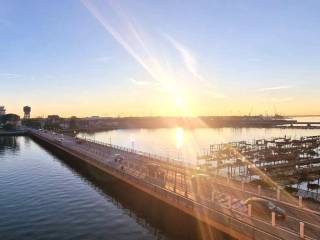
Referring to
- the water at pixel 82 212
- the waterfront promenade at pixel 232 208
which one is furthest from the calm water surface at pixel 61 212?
the waterfront promenade at pixel 232 208

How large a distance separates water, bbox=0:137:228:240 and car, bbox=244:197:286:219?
480 centimetres

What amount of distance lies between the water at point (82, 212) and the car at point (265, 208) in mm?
4801

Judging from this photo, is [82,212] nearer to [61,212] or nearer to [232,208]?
[61,212]

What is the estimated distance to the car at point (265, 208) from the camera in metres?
35.1

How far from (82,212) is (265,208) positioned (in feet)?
91.7

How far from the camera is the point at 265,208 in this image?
36.0 m

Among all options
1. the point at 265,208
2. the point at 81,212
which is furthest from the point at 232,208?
the point at 81,212

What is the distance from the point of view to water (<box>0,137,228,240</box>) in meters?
42.1

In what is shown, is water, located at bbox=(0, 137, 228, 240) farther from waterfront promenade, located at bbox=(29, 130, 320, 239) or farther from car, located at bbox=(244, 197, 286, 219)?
car, located at bbox=(244, 197, 286, 219)

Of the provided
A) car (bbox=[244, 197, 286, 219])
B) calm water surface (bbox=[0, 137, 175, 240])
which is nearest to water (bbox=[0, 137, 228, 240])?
calm water surface (bbox=[0, 137, 175, 240])

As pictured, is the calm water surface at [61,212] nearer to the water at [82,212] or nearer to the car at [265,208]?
the water at [82,212]

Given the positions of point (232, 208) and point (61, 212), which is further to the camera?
point (61, 212)

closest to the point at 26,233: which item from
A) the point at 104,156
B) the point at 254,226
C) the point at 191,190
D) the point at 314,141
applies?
the point at 191,190

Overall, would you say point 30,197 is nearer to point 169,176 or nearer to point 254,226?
point 169,176
